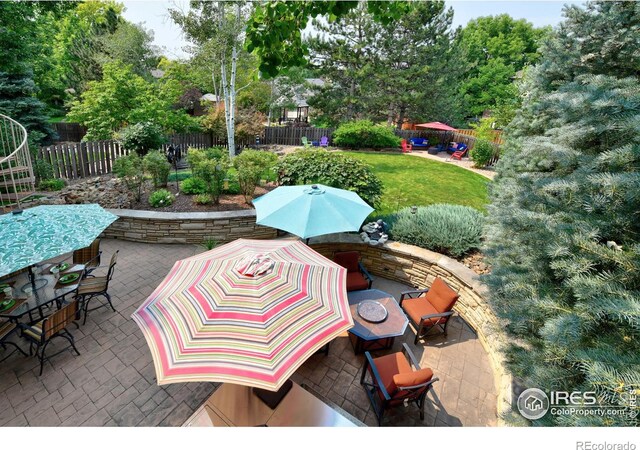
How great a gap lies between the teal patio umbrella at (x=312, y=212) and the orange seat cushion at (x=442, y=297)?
1.83 meters

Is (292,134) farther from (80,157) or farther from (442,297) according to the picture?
(442,297)

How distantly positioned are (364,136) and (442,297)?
15.2 m

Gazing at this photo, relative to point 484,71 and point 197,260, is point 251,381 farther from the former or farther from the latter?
point 484,71

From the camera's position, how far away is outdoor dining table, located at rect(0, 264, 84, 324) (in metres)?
4.25

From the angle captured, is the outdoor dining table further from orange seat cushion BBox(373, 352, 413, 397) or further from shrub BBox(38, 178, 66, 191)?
shrub BBox(38, 178, 66, 191)

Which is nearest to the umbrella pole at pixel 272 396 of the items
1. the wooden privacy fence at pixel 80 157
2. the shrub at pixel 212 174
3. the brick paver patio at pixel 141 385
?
the brick paver patio at pixel 141 385

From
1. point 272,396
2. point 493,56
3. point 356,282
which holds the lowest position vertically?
point 272,396

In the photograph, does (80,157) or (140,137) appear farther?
(140,137)

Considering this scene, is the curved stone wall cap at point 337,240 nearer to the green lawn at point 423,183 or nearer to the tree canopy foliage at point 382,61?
the green lawn at point 423,183

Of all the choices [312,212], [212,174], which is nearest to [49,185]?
[212,174]

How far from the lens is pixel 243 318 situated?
291cm

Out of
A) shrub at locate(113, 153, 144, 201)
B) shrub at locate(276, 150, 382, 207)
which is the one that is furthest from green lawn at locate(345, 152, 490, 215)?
shrub at locate(113, 153, 144, 201)

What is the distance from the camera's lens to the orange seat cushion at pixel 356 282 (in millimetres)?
5734
